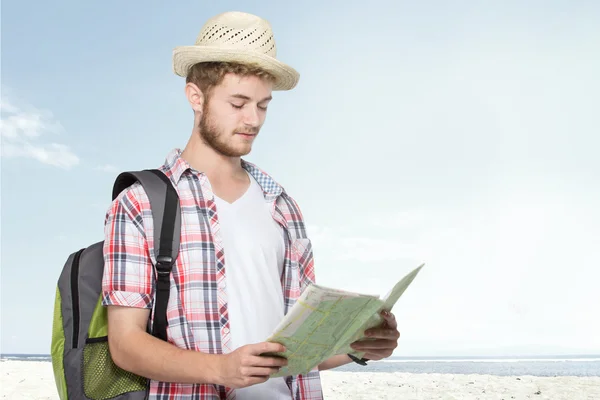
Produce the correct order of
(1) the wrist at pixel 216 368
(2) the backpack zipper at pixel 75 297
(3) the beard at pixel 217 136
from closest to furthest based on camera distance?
(1) the wrist at pixel 216 368
(2) the backpack zipper at pixel 75 297
(3) the beard at pixel 217 136

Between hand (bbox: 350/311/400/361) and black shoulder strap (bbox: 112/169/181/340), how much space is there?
23.5 inches

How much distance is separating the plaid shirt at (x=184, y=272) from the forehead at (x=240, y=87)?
0.91 ft

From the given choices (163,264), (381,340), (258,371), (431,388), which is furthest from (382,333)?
(431,388)

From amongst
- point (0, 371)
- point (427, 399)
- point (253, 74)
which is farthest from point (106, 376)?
point (0, 371)

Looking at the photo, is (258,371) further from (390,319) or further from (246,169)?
(246,169)

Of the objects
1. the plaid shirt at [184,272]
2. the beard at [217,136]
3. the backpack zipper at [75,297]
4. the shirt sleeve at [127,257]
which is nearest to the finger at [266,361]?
the plaid shirt at [184,272]

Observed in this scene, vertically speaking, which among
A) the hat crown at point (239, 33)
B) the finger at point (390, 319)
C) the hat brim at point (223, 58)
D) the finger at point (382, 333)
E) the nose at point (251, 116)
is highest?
the hat crown at point (239, 33)

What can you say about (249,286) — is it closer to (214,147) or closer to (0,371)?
(214,147)

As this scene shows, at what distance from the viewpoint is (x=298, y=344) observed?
1683mm

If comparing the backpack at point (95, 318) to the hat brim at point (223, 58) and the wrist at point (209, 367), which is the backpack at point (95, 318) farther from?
the hat brim at point (223, 58)

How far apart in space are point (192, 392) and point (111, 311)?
34 centimetres

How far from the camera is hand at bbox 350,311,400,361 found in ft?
6.81

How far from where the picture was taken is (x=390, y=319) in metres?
2.08

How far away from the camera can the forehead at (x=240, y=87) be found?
2199mm
